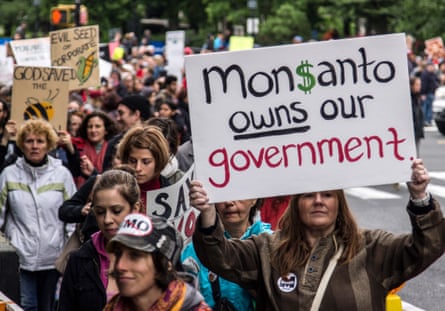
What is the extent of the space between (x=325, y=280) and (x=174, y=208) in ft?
6.52

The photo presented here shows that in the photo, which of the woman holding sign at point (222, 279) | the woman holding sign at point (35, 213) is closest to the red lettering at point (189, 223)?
the woman holding sign at point (222, 279)

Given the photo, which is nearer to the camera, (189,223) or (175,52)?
(189,223)

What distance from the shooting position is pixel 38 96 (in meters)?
11.1

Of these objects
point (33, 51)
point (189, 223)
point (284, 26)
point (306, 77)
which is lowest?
point (189, 223)

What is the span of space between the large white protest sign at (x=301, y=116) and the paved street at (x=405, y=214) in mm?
4921

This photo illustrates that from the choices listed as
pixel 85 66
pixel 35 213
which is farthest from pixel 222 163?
pixel 85 66

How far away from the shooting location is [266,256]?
4781 mm

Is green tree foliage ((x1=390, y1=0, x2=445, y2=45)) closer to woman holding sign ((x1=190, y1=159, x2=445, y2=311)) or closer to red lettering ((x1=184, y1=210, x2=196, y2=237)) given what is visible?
red lettering ((x1=184, y1=210, x2=196, y2=237))

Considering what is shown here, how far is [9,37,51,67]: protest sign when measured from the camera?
1766 centimetres

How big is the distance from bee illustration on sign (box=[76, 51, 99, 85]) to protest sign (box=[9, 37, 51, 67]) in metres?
3.05

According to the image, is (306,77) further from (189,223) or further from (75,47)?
(75,47)

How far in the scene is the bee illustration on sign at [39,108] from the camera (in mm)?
10969

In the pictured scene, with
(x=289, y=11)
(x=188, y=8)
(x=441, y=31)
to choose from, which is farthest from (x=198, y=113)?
(x=188, y=8)

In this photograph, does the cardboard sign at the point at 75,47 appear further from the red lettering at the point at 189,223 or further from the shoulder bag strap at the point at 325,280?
the shoulder bag strap at the point at 325,280
